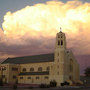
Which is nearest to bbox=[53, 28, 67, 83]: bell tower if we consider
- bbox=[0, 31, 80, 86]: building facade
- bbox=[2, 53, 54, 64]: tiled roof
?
bbox=[0, 31, 80, 86]: building facade

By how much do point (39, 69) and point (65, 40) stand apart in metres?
17.4

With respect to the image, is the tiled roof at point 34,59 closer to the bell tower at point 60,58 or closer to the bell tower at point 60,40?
the bell tower at point 60,58

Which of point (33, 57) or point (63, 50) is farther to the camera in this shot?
point (33, 57)

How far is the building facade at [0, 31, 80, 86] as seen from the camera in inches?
2746

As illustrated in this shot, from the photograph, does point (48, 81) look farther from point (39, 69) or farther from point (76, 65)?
point (76, 65)

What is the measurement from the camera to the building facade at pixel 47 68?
6975cm

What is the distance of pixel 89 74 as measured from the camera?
411ft

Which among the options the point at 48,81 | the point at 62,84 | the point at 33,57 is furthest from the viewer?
the point at 33,57

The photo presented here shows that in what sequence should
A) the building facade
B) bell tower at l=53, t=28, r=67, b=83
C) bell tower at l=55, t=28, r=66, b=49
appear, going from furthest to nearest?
1. bell tower at l=55, t=28, r=66, b=49
2. the building facade
3. bell tower at l=53, t=28, r=67, b=83

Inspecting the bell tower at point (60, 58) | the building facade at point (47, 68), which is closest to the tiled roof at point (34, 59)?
the building facade at point (47, 68)

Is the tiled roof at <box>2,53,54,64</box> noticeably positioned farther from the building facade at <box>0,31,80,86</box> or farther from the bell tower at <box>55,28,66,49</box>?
the bell tower at <box>55,28,66,49</box>

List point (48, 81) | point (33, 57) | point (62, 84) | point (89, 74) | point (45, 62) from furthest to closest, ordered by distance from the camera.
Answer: point (89, 74)
point (33, 57)
point (45, 62)
point (48, 81)
point (62, 84)

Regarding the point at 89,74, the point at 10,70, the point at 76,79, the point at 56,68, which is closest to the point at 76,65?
the point at 76,79

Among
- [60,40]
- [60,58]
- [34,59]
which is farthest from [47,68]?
[60,40]
